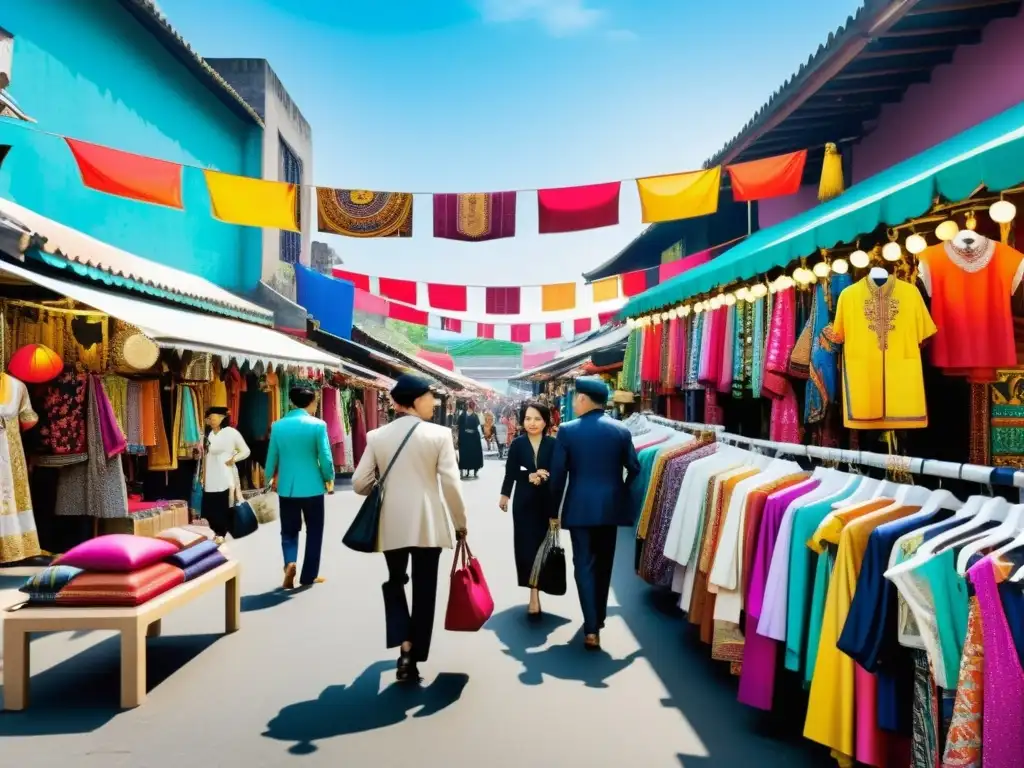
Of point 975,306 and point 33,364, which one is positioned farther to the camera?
point 33,364

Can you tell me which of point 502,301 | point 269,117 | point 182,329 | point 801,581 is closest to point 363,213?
point 182,329

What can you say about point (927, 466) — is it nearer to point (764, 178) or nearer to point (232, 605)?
point (232, 605)

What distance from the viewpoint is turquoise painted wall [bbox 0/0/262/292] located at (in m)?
8.99

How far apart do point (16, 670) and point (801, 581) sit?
3.80m

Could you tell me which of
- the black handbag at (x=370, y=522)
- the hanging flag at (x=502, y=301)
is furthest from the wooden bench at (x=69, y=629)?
the hanging flag at (x=502, y=301)

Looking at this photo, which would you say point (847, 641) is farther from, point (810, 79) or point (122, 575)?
point (810, 79)

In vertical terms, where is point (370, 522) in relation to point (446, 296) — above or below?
below

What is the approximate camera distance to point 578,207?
9.15 meters

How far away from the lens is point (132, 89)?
1145cm

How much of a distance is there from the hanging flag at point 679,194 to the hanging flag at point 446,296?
23.1ft

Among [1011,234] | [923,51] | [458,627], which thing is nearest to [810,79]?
[923,51]

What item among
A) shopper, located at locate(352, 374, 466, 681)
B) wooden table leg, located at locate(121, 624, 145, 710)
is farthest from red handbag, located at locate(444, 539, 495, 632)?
wooden table leg, located at locate(121, 624, 145, 710)

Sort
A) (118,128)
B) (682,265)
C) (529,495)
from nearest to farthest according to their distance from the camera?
(529,495) < (118,128) < (682,265)

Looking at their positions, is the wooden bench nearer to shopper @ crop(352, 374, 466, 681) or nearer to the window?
shopper @ crop(352, 374, 466, 681)
